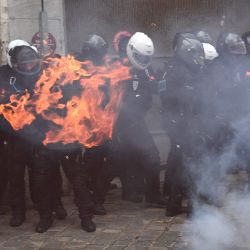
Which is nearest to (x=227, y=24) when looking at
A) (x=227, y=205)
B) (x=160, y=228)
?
(x=227, y=205)

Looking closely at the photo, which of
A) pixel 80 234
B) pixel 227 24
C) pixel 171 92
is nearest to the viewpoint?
pixel 80 234

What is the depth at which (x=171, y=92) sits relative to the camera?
700 cm

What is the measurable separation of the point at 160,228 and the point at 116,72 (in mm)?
1895

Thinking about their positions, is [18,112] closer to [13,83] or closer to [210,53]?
[13,83]

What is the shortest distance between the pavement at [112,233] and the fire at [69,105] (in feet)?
3.00

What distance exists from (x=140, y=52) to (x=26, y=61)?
1420mm

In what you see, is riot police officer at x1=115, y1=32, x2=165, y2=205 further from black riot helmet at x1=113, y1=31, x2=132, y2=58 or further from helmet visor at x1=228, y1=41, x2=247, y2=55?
helmet visor at x1=228, y1=41, x2=247, y2=55

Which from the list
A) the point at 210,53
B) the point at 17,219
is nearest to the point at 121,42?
the point at 210,53

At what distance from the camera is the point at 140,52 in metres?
7.46

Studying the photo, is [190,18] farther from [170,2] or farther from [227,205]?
[227,205]

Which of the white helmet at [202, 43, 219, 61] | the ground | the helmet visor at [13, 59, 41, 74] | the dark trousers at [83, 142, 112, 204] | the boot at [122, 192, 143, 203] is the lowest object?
the ground

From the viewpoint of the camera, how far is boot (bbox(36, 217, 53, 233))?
6689 millimetres

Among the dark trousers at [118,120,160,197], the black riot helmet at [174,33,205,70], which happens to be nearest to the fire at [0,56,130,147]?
the dark trousers at [118,120,160,197]

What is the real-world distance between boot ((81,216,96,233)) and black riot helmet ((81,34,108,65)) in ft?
6.21
